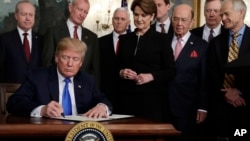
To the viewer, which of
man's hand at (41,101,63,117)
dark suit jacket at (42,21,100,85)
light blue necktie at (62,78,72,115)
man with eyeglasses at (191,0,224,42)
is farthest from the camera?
man with eyeglasses at (191,0,224,42)

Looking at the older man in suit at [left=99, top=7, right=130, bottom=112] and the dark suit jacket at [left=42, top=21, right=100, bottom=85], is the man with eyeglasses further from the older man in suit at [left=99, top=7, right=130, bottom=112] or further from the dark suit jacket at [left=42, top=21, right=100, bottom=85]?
the dark suit jacket at [left=42, top=21, right=100, bottom=85]

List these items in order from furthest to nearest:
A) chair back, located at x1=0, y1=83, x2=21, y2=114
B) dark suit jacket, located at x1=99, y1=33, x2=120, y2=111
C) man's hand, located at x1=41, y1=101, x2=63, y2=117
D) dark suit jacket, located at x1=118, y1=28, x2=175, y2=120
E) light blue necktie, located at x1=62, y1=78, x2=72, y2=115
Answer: dark suit jacket, located at x1=99, y1=33, x2=120, y2=111 < dark suit jacket, located at x1=118, y1=28, x2=175, y2=120 < chair back, located at x1=0, y1=83, x2=21, y2=114 < light blue necktie, located at x1=62, y1=78, x2=72, y2=115 < man's hand, located at x1=41, y1=101, x2=63, y2=117

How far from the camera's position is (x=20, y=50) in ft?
16.7

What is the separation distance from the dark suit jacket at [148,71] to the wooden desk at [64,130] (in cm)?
170

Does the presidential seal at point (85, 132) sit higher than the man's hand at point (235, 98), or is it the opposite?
the presidential seal at point (85, 132)

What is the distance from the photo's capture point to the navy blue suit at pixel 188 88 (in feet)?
15.5

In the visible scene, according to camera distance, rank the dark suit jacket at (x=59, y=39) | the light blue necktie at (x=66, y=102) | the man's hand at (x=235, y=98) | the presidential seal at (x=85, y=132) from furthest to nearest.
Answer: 1. the dark suit jacket at (x=59, y=39)
2. the man's hand at (x=235, y=98)
3. the light blue necktie at (x=66, y=102)
4. the presidential seal at (x=85, y=132)

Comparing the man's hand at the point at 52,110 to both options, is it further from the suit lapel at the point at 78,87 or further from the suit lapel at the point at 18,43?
the suit lapel at the point at 18,43

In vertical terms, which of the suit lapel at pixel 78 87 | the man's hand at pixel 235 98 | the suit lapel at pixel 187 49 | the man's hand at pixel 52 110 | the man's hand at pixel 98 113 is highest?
the suit lapel at pixel 187 49

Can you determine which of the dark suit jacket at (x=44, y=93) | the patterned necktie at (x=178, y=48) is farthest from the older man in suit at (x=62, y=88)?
the patterned necktie at (x=178, y=48)

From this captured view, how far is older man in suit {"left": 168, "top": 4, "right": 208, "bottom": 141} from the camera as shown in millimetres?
4734

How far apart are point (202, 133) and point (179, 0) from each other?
315 cm

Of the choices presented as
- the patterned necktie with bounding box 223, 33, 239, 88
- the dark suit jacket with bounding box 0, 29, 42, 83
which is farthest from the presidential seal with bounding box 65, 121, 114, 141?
the dark suit jacket with bounding box 0, 29, 42, 83

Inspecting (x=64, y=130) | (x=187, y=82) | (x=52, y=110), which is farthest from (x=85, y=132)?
(x=187, y=82)
